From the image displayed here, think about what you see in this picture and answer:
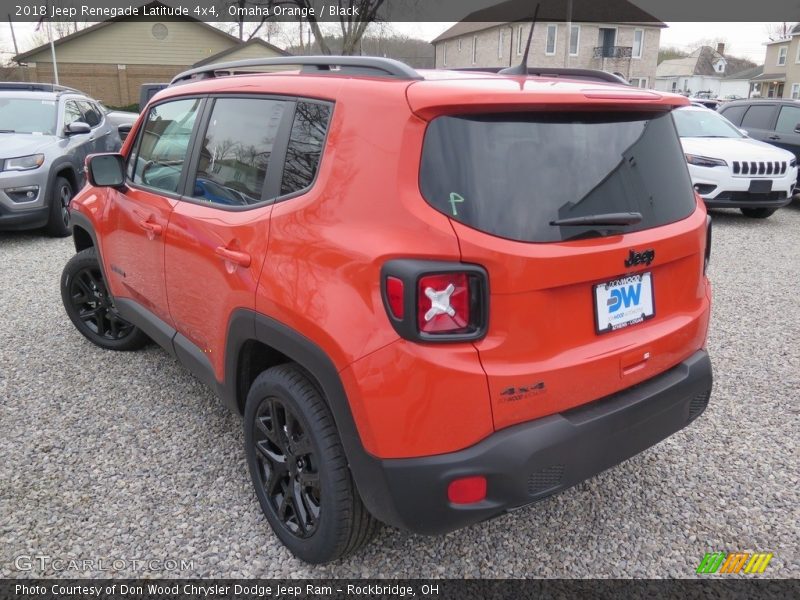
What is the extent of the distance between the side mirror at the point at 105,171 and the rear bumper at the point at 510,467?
242 centimetres

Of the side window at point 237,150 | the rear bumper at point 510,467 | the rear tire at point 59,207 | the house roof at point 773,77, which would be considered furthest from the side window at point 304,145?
the house roof at point 773,77

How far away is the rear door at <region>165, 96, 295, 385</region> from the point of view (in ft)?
7.80

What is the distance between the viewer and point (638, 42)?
4325cm

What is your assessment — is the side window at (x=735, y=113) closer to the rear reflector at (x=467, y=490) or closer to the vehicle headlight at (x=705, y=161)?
the vehicle headlight at (x=705, y=161)

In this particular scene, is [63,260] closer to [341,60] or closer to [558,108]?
[341,60]

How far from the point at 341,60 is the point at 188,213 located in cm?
99

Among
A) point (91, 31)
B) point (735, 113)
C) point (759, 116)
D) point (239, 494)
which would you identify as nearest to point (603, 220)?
point (239, 494)

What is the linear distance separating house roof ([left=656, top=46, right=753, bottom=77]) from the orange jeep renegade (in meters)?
91.2

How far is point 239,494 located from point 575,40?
45.1 meters

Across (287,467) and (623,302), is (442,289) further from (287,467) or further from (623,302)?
(287,467)

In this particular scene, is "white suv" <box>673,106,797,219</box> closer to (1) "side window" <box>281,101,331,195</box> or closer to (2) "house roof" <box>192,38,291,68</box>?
(1) "side window" <box>281,101,331,195</box>

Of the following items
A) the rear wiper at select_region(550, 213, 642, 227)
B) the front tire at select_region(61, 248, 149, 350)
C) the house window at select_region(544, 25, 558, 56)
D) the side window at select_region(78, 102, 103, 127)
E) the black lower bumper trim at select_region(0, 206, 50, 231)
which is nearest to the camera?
the rear wiper at select_region(550, 213, 642, 227)

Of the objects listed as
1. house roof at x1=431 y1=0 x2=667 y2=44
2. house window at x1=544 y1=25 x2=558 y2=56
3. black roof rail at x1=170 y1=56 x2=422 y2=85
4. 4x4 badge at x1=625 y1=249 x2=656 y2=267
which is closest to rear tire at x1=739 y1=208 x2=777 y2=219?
4x4 badge at x1=625 y1=249 x2=656 y2=267

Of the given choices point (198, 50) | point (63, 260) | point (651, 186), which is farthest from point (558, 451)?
point (198, 50)
